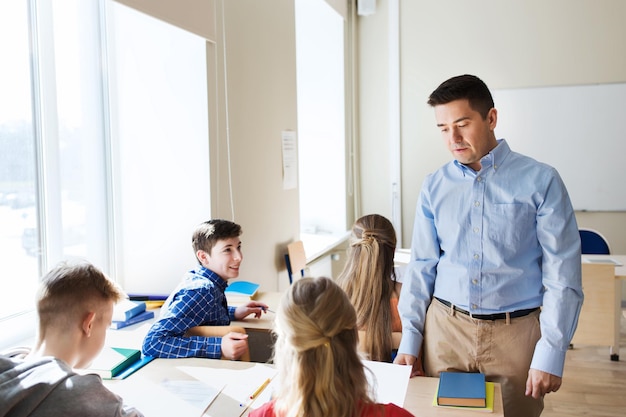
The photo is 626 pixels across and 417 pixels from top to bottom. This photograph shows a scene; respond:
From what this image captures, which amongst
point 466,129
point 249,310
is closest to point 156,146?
point 249,310

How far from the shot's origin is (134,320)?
233cm

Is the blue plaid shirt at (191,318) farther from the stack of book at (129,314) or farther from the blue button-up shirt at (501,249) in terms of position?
the blue button-up shirt at (501,249)

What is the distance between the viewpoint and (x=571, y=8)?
4992 mm

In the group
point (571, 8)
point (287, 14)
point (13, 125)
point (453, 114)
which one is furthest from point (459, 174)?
point (571, 8)

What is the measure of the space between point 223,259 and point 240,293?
0.49 metres

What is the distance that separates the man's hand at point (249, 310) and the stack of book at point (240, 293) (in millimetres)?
178

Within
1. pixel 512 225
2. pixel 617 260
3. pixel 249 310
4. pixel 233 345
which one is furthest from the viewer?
pixel 617 260

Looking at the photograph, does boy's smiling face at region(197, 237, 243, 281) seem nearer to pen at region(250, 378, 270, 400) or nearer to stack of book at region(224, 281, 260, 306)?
stack of book at region(224, 281, 260, 306)

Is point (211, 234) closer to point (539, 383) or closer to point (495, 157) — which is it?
point (495, 157)

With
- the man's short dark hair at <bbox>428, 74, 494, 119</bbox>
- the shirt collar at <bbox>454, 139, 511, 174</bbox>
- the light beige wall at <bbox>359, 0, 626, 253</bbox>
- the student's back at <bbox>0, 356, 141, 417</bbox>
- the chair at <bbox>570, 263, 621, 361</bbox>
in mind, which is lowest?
the chair at <bbox>570, 263, 621, 361</bbox>

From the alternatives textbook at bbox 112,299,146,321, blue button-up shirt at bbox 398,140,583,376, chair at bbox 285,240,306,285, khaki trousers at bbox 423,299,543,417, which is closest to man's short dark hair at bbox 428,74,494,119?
blue button-up shirt at bbox 398,140,583,376

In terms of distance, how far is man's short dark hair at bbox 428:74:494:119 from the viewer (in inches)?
63.8

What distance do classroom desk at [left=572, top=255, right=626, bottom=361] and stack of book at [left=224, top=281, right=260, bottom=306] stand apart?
2.17 metres

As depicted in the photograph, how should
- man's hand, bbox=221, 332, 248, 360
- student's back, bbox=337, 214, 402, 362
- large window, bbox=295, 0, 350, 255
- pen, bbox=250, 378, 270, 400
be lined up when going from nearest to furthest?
pen, bbox=250, 378, 270, 400 → man's hand, bbox=221, 332, 248, 360 → student's back, bbox=337, 214, 402, 362 → large window, bbox=295, 0, 350, 255
